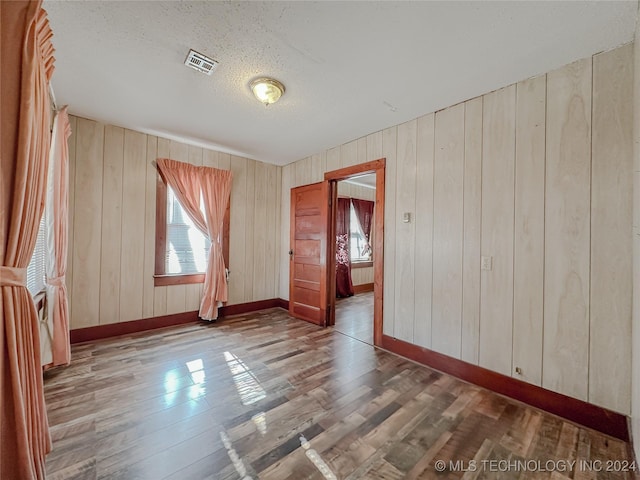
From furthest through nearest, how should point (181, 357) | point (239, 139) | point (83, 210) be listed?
point (239, 139) < point (83, 210) < point (181, 357)

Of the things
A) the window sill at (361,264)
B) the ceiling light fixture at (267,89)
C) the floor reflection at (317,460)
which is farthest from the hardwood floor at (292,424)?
the window sill at (361,264)

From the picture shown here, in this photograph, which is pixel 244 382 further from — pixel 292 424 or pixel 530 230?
pixel 530 230

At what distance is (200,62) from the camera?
191cm

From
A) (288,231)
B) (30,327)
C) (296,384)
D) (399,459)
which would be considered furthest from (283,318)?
(30,327)

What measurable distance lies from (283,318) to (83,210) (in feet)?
9.48

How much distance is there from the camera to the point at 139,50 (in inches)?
71.6

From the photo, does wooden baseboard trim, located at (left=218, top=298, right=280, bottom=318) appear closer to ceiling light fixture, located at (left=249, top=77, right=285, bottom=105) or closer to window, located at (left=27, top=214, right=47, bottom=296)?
window, located at (left=27, top=214, right=47, bottom=296)

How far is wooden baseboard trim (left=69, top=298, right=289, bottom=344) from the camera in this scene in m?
2.99

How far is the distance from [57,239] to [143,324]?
4.91 feet

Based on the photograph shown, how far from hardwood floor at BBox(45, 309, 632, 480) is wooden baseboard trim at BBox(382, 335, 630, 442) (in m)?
0.07

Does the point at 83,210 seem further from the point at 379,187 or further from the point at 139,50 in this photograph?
the point at 379,187


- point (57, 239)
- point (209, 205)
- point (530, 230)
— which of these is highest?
point (209, 205)

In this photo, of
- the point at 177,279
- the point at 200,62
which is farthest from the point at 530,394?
the point at 177,279

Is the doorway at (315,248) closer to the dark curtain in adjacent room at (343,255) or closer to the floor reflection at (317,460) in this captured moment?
the dark curtain in adjacent room at (343,255)
